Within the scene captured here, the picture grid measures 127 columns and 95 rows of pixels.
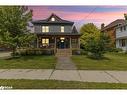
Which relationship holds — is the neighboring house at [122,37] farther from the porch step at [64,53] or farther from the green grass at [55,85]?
the green grass at [55,85]

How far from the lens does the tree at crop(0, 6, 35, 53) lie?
21562 millimetres

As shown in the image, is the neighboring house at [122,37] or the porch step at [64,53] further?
the neighboring house at [122,37]

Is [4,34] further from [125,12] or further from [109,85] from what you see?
[125,12]

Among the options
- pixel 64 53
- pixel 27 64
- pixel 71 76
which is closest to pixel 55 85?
pixel 71 76

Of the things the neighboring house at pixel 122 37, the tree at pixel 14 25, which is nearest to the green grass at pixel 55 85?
the tree at pixel 14 25

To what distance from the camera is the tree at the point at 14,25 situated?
21562 millimetres

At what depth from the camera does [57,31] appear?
36.2 metres

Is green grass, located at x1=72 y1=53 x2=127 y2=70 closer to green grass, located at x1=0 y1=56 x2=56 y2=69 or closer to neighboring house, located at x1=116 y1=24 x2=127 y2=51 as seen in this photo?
green grass, located at x1=0 y1=56 x2=56 y2=69

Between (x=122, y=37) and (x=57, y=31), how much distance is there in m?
10.6

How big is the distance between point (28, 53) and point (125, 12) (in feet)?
43.3

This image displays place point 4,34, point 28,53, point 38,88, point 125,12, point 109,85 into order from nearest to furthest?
point 38,88 → point 109,85 → point 4,34 → point 28,53 → point 125,12

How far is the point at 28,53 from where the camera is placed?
2722cm

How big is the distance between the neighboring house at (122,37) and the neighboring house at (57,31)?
7970 mm
